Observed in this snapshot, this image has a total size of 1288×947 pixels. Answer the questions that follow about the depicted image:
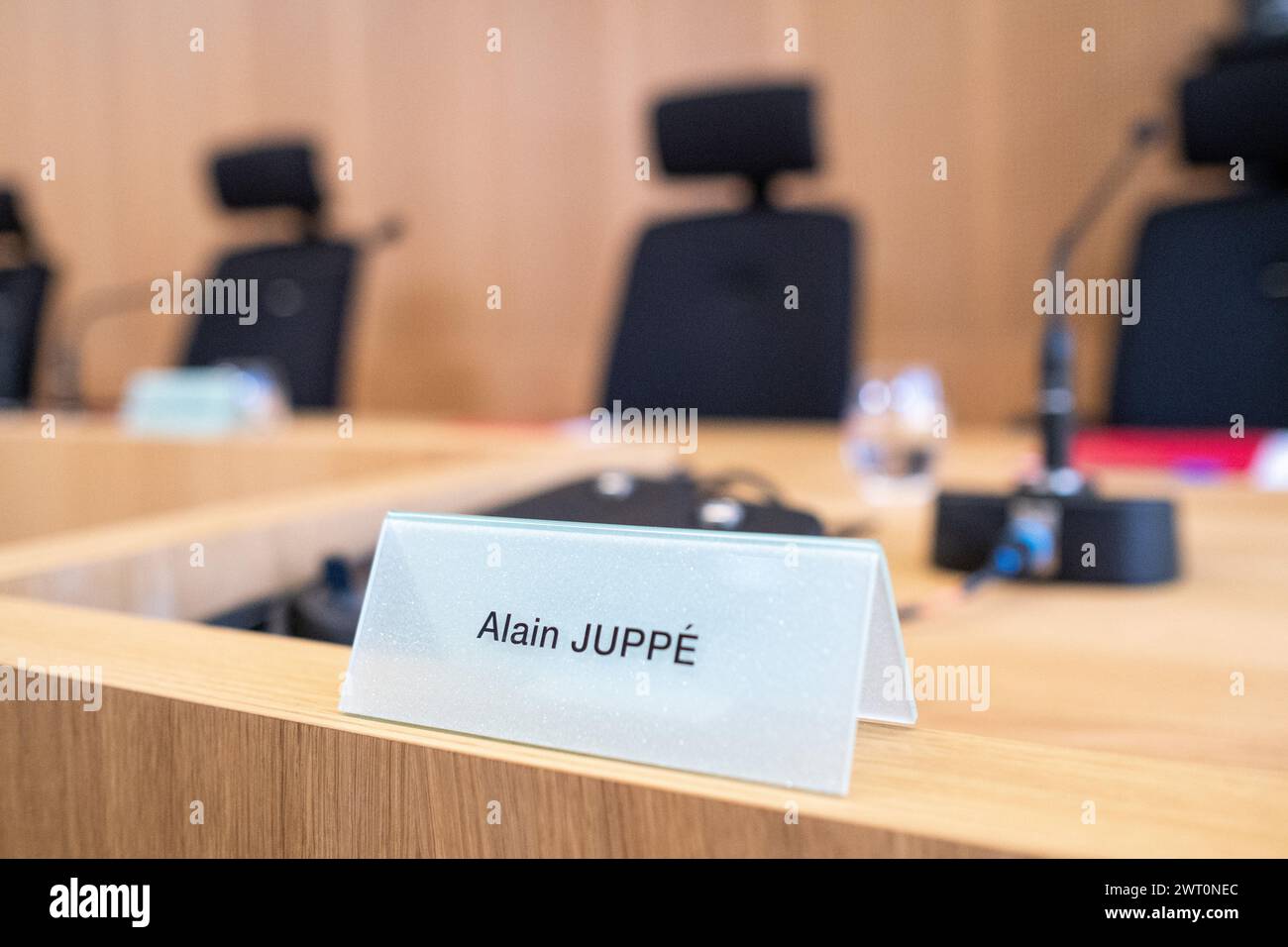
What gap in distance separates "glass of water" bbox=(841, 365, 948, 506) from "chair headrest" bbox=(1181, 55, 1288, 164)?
124 cm

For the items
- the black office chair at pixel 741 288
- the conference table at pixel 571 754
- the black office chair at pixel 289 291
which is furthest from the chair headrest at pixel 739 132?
the conference table at pixel 571 754

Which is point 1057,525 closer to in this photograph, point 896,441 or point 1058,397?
point 1058,397

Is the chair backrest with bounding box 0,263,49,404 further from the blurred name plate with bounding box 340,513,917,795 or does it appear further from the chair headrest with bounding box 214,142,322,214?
the blurred name plate with bounding box 340,513,917,795

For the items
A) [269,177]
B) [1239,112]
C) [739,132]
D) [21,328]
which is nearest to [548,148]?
[269,177]

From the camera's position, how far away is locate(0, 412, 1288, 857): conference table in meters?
0.30

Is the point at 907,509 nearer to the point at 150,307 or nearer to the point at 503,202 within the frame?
the point at 503,202

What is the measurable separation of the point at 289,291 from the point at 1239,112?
7.57ft

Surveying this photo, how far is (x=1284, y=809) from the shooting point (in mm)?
292

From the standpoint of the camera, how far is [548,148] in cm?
332

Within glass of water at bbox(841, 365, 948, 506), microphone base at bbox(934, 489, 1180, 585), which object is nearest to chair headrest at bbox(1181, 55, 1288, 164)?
glass of water at bbox(841, 365, 948, 506)

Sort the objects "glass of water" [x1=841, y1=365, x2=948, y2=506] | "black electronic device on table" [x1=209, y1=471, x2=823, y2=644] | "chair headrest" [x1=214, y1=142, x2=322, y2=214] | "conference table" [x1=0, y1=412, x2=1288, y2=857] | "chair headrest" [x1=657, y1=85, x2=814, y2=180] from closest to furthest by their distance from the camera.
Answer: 1. "conference table" [x1=0, y1=412, x2=1288, y2=857]
2. "black electronic device on table" [x1=209, y1=471, x2=823, y2=644]
3. "glass of water" [x1=841, y1=365, x2=948, y2=506]
4. "chair headrest" [x1=657, y1=85, x2=814, y2=180]
5. "chair headrest" [x1=214, y1=142, x2=322, y2=214]

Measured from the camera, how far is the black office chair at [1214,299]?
200 centimetres

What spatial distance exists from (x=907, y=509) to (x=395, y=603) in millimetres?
734

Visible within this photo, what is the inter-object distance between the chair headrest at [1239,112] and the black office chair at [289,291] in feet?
6.60
